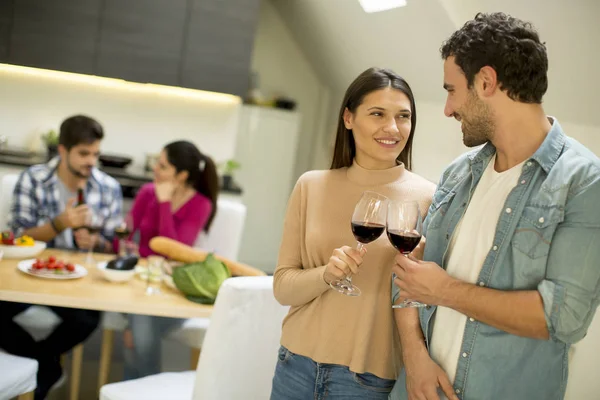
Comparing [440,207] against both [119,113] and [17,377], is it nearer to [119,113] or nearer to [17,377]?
[17,377]

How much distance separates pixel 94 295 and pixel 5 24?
10.4 feet

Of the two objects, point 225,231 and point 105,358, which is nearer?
point 105,358

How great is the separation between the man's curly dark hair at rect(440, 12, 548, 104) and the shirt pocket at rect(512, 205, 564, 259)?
0.24 metres

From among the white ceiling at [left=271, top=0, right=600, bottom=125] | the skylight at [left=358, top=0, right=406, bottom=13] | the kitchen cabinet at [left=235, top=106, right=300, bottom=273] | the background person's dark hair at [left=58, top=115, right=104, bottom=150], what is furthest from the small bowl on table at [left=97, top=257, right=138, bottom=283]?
the kitchen cabinet at [left=235, top=106, right=300, bottom=273]

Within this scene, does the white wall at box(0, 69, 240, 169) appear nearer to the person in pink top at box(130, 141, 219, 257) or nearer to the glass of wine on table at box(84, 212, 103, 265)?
the person in pink top at box(130, 141, 219, 257)

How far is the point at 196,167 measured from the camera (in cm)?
340

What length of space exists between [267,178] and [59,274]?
3.71 meters

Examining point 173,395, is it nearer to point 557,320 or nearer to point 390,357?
point 390,357

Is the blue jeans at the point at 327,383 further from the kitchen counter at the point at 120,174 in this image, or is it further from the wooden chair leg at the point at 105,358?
the kitchen counter at the point at 120,174

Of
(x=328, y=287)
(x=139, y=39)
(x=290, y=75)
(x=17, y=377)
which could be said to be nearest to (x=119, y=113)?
(x=139, y=39)

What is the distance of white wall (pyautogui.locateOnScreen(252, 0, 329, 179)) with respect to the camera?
21.0ft

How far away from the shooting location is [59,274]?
8.50 feet

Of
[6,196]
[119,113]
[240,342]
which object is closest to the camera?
[240,342]

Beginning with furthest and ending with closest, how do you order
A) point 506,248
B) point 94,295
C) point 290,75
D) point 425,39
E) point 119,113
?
point 290,75
point 119,113
point 425,39
point 94,295
point 506,248
